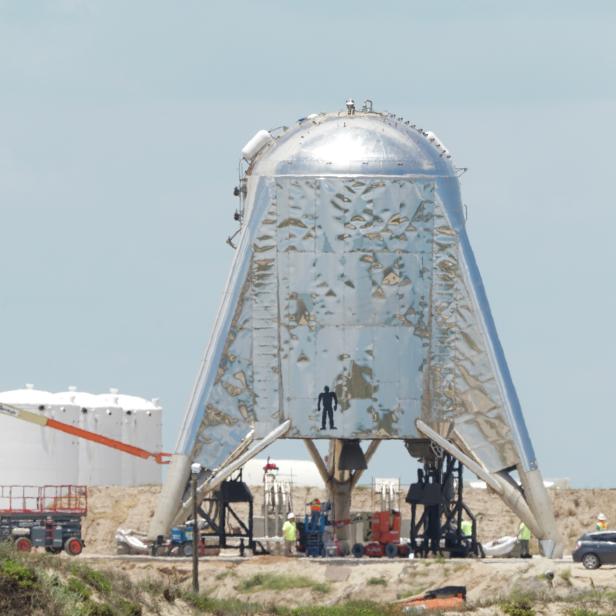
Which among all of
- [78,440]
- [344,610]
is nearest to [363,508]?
[78,440]

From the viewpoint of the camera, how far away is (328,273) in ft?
256

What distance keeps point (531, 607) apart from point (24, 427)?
47.2m

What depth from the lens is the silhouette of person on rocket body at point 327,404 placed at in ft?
257

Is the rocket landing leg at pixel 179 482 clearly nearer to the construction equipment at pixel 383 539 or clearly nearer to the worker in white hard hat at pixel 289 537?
the worker in white hard hat at pixel 289 537

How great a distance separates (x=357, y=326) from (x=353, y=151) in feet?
18.6

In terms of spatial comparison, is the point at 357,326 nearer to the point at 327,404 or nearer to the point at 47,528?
the point at 327,404

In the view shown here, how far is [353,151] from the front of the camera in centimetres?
7800

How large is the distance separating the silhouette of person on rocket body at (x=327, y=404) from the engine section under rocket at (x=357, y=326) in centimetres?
10

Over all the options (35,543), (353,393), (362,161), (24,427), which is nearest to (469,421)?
(353,393)

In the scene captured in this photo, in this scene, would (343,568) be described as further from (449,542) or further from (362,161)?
(362,161)

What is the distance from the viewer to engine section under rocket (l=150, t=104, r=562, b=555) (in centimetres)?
7794

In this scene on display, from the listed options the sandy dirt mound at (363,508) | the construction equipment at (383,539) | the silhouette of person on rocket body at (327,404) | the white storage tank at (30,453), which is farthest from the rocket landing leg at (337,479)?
the white storage tank at (30,453)

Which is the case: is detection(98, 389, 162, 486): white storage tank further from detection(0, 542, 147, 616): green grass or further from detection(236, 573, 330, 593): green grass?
detection(0, 542, 147, 616): green grass

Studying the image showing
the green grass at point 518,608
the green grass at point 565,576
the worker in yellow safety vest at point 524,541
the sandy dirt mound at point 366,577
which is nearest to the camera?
the green grass at point 518,608
